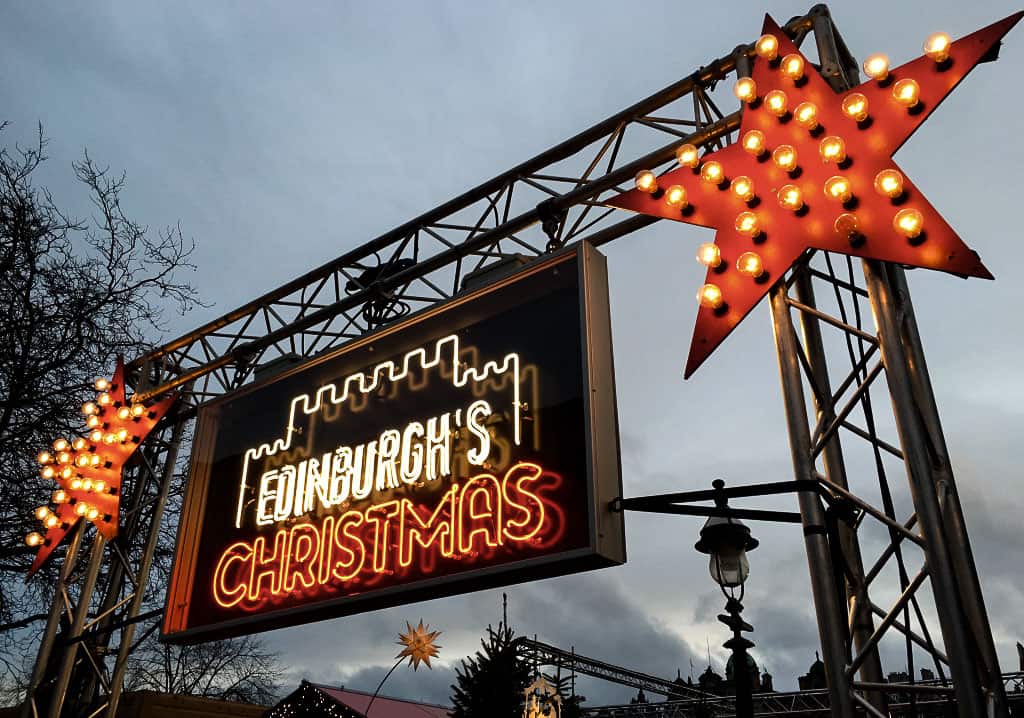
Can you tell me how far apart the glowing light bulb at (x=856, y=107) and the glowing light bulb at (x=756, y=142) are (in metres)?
0.64

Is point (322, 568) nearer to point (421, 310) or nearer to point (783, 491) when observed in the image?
point (421, 310)

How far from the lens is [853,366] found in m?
5.84

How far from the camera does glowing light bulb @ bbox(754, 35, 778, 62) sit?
251 inches

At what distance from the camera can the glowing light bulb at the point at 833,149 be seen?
5.73 metres

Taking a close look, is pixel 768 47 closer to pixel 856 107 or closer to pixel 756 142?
pixel 756 142

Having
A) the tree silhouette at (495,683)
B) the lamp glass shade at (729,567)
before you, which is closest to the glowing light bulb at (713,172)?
the lamp glass shade at (729,567)

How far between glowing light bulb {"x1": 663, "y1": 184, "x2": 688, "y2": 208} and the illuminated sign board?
3.29ft

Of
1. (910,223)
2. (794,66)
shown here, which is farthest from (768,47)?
(910,223)

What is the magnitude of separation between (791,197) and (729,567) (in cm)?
273

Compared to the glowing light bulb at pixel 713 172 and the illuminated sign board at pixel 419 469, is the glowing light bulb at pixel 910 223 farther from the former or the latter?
the illuminated sign board at pixel 419 469

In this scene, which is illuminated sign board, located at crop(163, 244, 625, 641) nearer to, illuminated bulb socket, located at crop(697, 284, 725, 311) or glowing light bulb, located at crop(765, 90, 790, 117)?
illuminated bulb socket, located at crop(697, 284, 725, 311)

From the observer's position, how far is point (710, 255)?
625cm

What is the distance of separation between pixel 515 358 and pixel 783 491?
2.86 m

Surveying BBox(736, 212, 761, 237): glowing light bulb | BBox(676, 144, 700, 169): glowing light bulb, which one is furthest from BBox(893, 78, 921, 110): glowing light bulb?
BBox(676, 144, 700, 169): glowing light bulb
